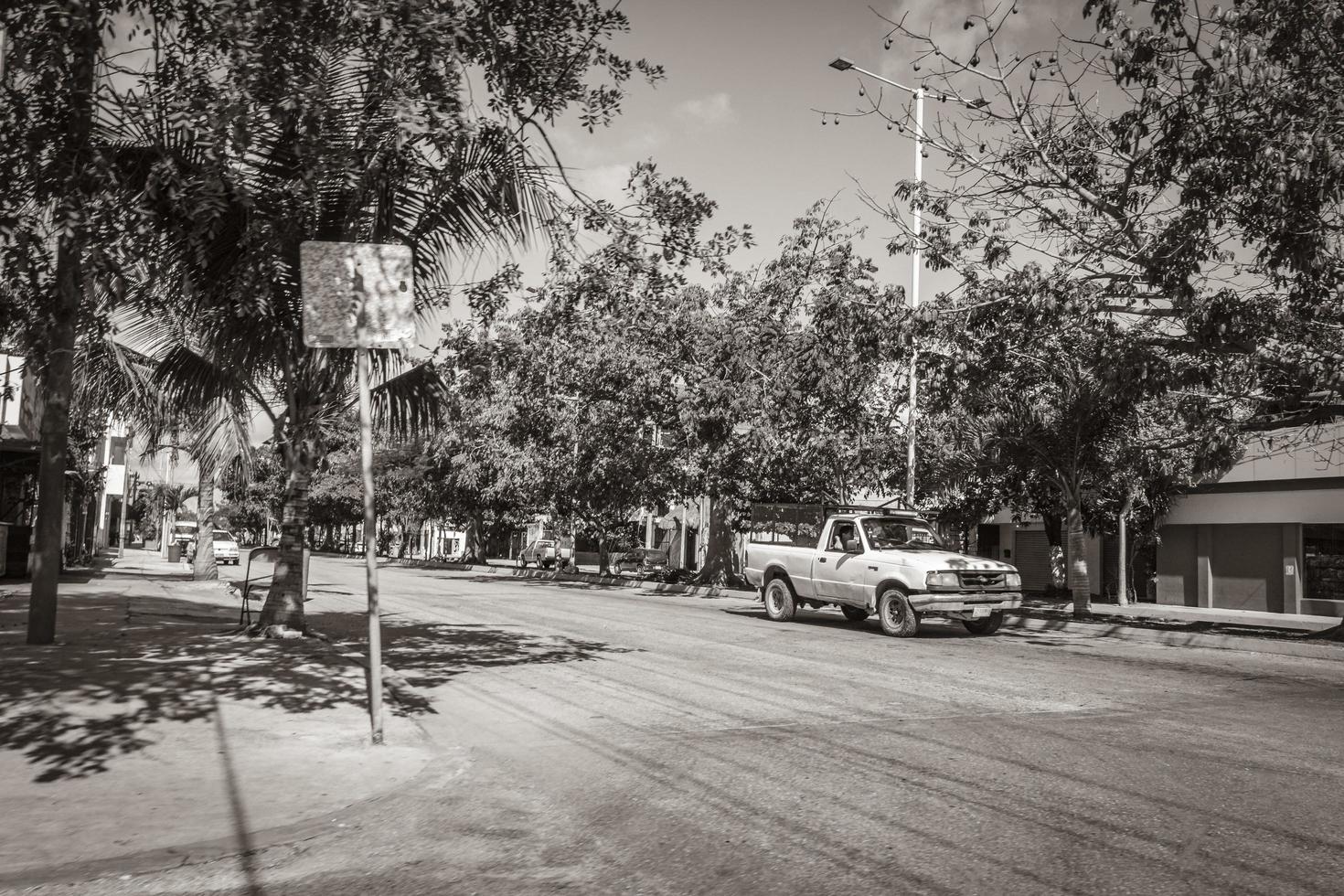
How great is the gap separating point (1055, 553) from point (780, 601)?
1865cm

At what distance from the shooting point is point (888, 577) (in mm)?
16000

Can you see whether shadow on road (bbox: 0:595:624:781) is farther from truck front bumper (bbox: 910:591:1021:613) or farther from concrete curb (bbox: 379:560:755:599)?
concrete curb (bbox: 379:560:755:599)

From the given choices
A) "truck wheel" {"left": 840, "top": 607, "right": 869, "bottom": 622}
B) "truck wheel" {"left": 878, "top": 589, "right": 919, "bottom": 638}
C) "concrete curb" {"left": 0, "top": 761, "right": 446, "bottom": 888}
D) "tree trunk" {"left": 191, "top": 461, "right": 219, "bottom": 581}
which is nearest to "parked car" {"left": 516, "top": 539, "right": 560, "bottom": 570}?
"tree trunk" {"left": 191, "top": 461, "right": 219, "bottom": 581}

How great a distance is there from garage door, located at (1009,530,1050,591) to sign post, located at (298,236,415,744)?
34049mm

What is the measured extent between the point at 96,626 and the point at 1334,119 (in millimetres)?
15522

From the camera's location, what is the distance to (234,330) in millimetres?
11266

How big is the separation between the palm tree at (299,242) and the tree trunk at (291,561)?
0.02m

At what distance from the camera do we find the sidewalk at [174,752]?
4.57m

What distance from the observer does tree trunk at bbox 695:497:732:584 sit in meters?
32.4

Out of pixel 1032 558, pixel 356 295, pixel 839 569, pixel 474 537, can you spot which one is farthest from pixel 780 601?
pixel 474 537

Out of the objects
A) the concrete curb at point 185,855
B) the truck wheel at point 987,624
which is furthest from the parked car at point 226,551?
the concrete curb at point 185,855

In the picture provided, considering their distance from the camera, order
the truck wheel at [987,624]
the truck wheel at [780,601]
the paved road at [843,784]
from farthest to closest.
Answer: the truck wheel at [780,601]
the truck wheel at [987,624]
the paved road at [843,784]

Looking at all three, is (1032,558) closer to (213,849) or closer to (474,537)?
(474,537)

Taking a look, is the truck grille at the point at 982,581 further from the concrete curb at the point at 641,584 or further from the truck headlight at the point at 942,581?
the concrete curb at the point at 641,584
